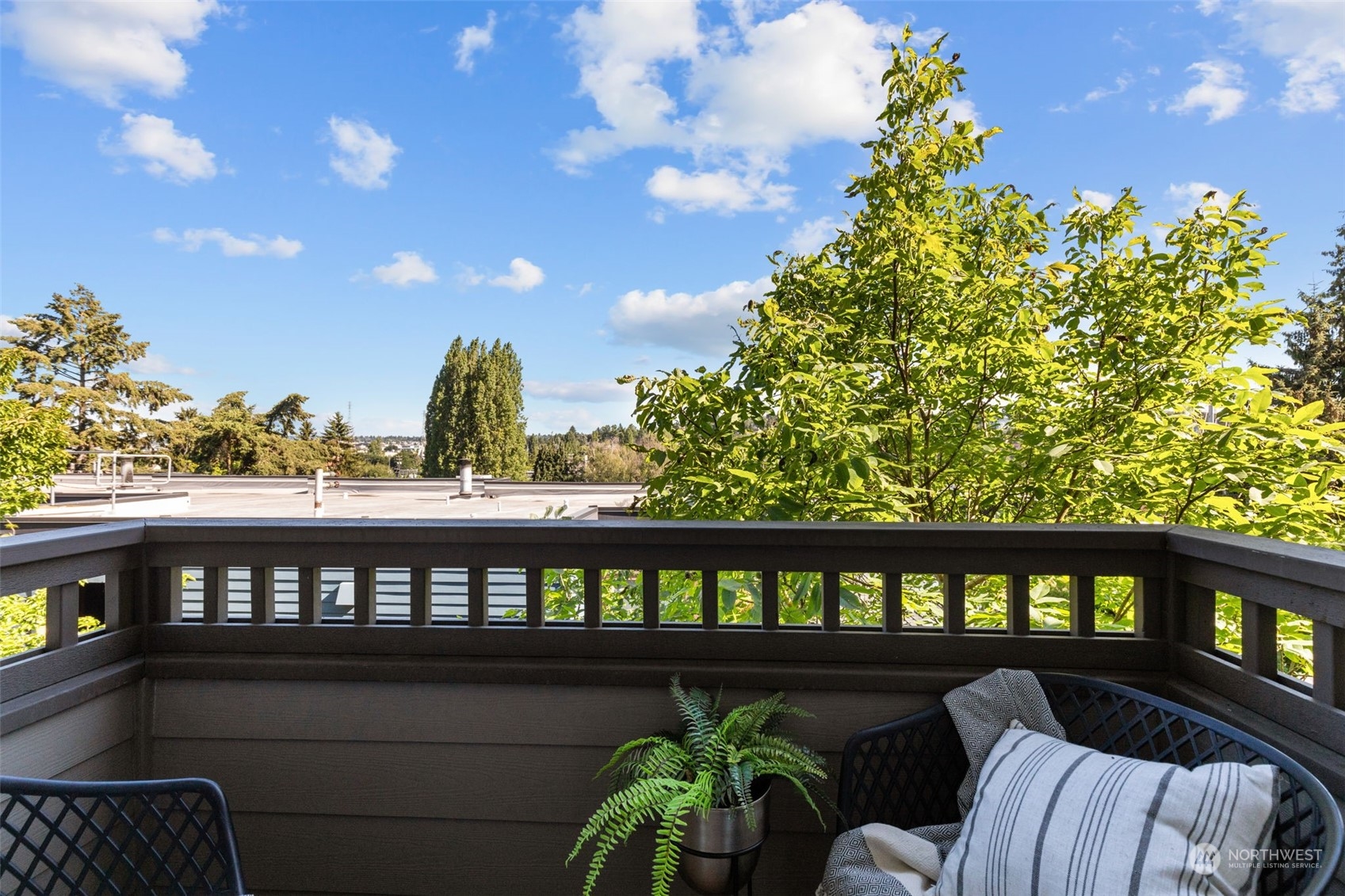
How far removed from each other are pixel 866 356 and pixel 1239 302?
48.2 inches

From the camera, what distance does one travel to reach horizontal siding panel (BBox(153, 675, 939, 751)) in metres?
1.29

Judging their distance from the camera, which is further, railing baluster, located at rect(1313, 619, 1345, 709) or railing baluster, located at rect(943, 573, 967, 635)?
railing baluster, located at rect(943, 573, 967, 635)

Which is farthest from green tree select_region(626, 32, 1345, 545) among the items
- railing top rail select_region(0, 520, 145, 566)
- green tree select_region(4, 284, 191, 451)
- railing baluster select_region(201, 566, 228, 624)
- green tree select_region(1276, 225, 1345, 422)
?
green tree select_region(4, 284, 191, 451)

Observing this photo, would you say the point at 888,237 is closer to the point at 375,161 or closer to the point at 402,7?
the point at 402,7

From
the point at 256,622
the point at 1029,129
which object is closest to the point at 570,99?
the point at 1029,129

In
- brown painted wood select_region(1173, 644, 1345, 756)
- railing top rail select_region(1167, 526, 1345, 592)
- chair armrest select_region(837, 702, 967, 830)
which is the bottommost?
chair armrest select_region(837, 702, 967, 830)

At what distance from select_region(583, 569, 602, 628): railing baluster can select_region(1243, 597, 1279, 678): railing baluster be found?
1.12m

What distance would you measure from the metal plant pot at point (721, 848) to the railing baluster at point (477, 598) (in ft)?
1.82

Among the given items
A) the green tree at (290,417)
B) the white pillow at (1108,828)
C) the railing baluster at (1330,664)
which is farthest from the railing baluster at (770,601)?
the green tree at (290,417)

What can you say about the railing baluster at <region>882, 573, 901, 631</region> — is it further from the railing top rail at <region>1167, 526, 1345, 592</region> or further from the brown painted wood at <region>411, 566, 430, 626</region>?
the brown painted wood at <region>411, 566, 430, 626</region>

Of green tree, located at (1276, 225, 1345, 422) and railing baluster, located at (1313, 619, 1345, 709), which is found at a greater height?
green tree, located at (1276, 225, 1345, 422)

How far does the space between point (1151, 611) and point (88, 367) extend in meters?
25.4

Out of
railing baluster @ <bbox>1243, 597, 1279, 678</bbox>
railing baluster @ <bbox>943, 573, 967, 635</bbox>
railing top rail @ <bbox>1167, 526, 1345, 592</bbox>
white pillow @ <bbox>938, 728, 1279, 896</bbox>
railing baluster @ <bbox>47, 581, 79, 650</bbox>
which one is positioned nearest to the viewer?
white pillow @ <bbox>938, 728, 1279, 896</bbox>

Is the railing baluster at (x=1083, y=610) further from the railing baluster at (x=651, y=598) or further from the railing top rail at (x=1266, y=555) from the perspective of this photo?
the railing baluster at (x=651, y=598)
